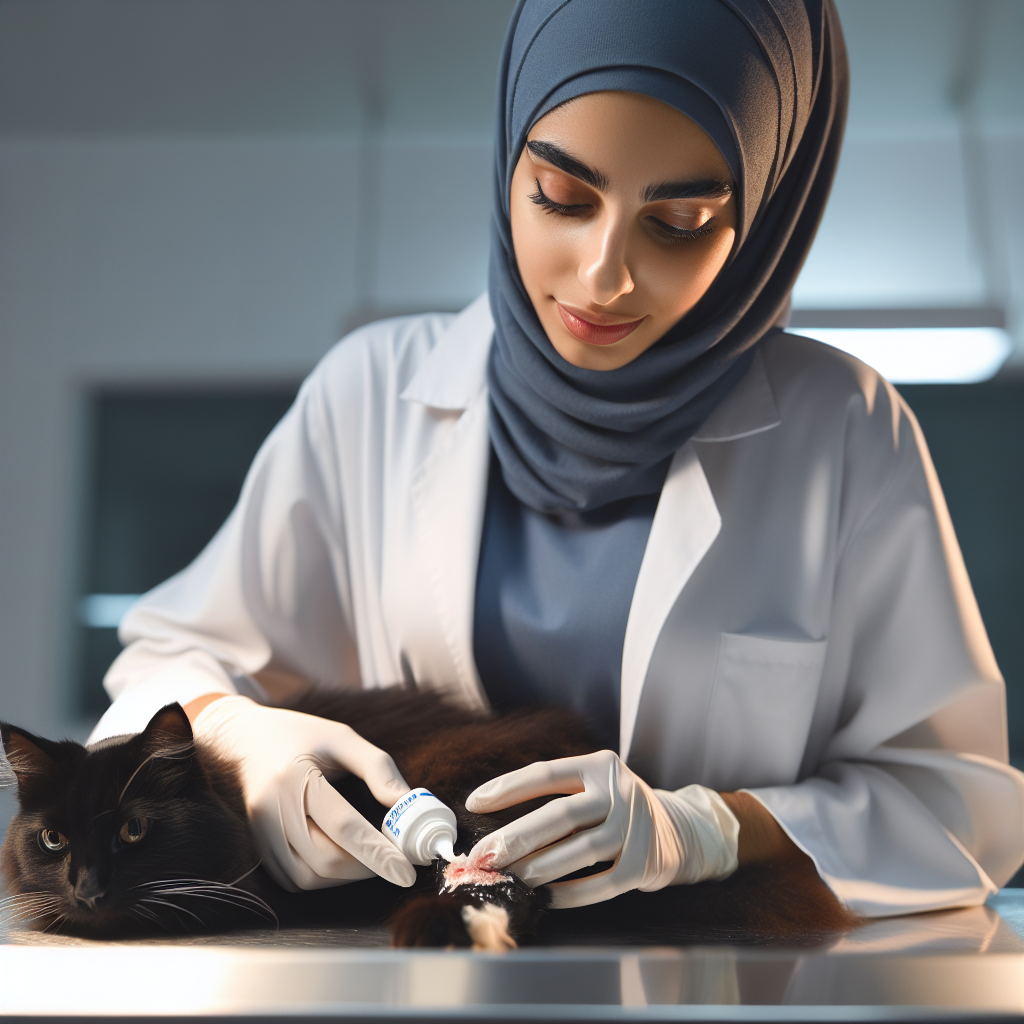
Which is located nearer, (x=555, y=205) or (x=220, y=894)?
(x=220, y=894)

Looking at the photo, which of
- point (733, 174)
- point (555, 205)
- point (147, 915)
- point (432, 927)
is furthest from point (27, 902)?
point (733, 174)

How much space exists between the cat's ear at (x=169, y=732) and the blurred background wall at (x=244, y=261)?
3.67m

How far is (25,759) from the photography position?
76cm

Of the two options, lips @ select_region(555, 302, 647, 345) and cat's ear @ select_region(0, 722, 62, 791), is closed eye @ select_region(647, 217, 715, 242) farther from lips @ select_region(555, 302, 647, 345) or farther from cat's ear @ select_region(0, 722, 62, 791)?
cat's ear @ select_region(0, 722, 62, 791)

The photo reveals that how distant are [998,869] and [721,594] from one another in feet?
1.41

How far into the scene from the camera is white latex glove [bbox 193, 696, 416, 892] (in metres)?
0.73

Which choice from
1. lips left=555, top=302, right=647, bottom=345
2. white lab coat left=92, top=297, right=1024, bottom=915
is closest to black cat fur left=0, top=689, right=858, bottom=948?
white lab coat left=92, top=297, right=1024, bottom=915

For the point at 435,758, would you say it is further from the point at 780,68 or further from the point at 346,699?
the point at 780,68

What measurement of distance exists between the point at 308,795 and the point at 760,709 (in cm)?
50

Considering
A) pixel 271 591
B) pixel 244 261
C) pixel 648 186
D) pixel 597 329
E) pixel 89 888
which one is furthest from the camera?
pixel 244 261

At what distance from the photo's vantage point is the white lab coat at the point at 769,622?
3.18ft

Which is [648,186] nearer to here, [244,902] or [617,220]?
[617,220]

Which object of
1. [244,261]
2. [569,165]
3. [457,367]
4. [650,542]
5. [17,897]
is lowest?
[17,897]

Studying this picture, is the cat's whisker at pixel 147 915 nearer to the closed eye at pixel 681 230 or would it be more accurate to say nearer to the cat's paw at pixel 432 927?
the cat's paw at pixel 432 927
